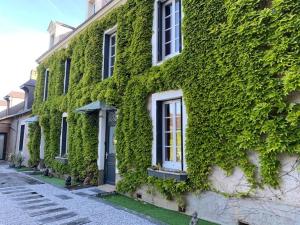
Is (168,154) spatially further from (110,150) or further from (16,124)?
(16,124)

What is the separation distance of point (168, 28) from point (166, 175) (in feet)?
14.9

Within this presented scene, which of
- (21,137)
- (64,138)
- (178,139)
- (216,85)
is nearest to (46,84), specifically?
(64,138)

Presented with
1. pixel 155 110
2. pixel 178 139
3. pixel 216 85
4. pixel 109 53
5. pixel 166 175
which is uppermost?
pixel 109 53

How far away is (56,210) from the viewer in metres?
6.39

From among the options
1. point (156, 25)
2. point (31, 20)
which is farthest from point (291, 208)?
point (31, 20)

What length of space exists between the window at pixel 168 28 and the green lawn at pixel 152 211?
4.44 metres

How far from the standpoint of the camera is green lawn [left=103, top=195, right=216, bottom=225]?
5.62 meters

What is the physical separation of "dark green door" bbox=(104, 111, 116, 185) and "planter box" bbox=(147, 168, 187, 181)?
8.90 ft

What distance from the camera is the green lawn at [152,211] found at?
562cm

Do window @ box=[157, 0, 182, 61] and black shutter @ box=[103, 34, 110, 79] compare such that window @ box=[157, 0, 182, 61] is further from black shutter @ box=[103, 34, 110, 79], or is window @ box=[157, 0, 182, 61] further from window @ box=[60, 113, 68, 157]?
window @ box=[60, 113, 68, 157]

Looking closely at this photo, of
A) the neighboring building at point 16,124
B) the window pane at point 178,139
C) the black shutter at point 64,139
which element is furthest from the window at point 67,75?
the window pane at point 178,139

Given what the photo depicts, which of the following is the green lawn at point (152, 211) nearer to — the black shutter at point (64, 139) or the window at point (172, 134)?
the window at point (172, 134)

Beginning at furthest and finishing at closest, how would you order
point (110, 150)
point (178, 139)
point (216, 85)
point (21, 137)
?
point (21, 137), point (110, 150), point (178, 139), point (216, 85)

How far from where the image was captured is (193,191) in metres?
6.05
